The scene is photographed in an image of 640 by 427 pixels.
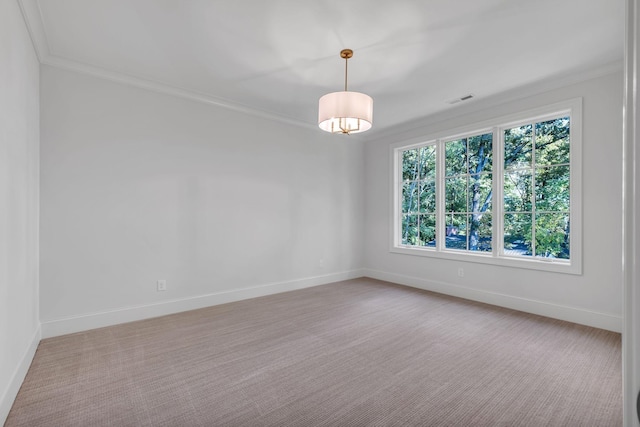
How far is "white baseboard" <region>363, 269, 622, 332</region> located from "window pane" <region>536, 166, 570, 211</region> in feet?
3.74

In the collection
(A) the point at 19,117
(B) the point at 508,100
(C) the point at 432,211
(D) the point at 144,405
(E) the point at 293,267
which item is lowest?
(D) the point at 144,405

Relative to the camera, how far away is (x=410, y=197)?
539cm

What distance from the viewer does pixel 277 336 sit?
310cm

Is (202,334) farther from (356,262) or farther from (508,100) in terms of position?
(508,100)

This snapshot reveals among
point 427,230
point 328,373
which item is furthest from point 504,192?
point 328,373

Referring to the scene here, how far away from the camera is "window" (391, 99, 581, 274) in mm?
3646

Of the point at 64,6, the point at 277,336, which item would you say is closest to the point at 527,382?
the point at 277,336

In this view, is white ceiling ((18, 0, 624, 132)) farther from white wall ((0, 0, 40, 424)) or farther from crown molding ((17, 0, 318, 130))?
white wall ((0, 0, 40, 424))

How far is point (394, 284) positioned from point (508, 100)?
10.2 feet

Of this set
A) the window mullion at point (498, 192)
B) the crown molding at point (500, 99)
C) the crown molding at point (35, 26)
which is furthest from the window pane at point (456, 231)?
the crown molding at point (35, 26)

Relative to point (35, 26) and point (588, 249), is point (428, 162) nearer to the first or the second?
point (588, 249)

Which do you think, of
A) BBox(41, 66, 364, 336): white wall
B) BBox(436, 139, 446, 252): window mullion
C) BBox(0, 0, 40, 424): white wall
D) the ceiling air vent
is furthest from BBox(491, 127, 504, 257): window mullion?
BBox(0, 0, 40, 424): white wall

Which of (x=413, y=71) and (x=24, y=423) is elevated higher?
(x=413, y=71)

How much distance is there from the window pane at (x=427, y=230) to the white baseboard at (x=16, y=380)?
4.84 meters
